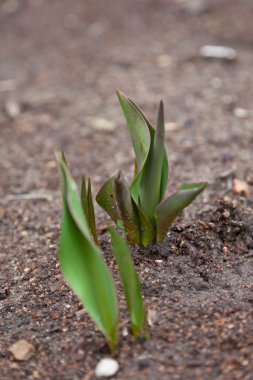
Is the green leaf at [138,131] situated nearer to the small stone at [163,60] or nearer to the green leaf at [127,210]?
the green leaf at [127,210]

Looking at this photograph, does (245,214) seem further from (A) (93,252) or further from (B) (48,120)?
(B) (48,120)

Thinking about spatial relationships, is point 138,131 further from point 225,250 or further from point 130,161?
point 130,161

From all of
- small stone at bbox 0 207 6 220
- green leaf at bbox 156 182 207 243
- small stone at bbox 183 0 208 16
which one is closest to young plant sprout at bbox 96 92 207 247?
green leaf at bbox 156 182 207 243

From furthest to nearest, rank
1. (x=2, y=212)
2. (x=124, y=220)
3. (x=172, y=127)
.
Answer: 1. (x=172, y=127)
2. (x=2, y=212)
3. (x=124, y=220)

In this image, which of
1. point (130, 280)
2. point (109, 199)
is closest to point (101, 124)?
point (109, 199)

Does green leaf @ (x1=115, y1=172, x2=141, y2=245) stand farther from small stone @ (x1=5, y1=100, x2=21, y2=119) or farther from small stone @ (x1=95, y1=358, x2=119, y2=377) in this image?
small stone @ (x1=5, y1=100, x2=21, y2=119)

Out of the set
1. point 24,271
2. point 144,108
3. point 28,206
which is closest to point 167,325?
point 24,271
